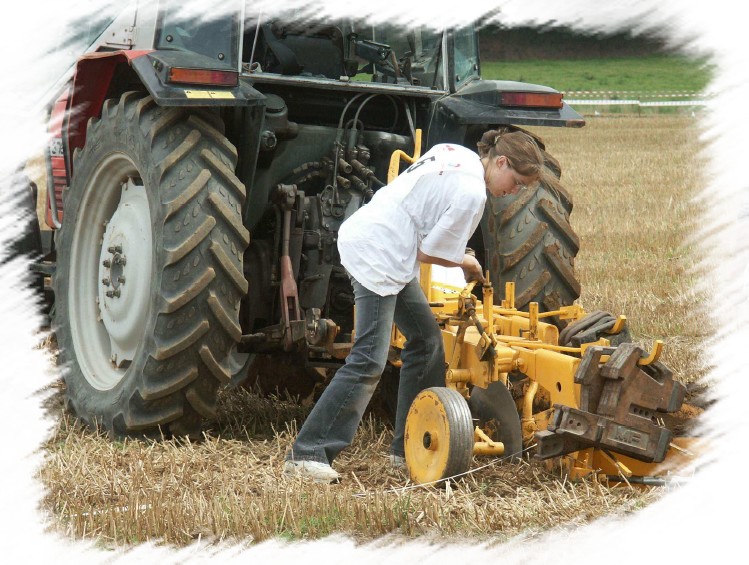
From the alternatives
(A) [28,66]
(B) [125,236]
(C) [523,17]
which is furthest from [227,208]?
(C) [523,17]

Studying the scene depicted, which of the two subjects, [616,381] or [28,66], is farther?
[28,66]

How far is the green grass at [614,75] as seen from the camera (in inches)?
1019

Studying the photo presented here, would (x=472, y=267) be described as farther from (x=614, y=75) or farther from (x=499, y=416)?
(x=614, y=75)

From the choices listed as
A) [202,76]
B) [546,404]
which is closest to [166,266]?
[202,76]

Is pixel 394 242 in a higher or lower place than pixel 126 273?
higher

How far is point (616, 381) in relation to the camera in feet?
12.8

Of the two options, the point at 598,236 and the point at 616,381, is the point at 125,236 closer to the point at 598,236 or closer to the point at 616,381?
the point at 616,381

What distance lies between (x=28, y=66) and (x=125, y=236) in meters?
1.40

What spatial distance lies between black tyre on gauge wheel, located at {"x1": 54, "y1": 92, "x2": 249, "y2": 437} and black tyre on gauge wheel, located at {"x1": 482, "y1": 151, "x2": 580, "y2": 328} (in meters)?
1.31

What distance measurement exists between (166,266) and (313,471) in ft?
3.38

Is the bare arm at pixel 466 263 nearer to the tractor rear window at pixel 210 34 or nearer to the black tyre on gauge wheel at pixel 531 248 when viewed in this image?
the black tyre on gauge wheel at pixel 531 248

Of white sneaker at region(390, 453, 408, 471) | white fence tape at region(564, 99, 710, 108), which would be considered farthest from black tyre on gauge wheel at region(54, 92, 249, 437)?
white fence tape at region(564, 99, 710, 108)

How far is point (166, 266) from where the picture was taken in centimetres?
457

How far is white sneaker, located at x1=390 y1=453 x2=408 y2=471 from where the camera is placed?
4469mm
